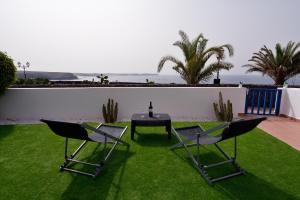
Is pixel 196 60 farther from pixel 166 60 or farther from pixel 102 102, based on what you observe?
pixel 102 102

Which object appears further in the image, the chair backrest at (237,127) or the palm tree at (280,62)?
the palm tree at (280,62)

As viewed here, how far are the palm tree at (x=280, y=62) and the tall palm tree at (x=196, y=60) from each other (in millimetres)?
5456

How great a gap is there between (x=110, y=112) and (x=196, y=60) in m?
5.46

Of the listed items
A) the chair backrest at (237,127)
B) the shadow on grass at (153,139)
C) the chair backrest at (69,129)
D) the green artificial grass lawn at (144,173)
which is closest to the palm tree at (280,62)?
the green artificial grass lawn at (144,173)

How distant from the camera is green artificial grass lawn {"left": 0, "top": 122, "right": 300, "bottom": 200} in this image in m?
2.71

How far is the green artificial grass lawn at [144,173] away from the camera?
2709 mm

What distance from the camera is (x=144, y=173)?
3.25 m

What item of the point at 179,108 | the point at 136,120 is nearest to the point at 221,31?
the point at 179,108

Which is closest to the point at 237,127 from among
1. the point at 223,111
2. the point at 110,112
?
the point at 223,111

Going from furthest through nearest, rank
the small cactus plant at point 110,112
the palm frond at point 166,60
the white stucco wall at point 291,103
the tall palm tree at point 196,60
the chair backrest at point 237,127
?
the palm frond at point 166,60 < the tall palm tree at point 196,60 < the white stucco wall at point 291,103 < the small cactus plant at point 110,112 < the chair backrest at point 237,127

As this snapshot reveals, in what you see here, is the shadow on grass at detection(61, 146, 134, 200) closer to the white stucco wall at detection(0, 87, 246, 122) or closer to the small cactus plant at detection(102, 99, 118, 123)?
the small cactus plant at detection(102, 99, 118, 123)

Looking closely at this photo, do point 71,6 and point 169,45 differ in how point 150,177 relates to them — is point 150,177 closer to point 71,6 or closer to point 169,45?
point 71,6

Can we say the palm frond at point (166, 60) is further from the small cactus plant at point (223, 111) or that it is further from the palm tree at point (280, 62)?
the palm tree at point (280, 62)

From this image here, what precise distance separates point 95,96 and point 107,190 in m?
4.53
